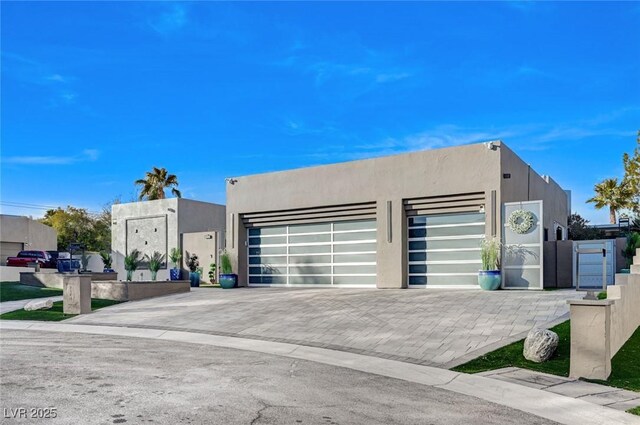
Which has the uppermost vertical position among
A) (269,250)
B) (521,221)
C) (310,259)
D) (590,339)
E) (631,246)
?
(521,221)

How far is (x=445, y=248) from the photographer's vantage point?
19.8 meters

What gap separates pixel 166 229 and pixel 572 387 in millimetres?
29962

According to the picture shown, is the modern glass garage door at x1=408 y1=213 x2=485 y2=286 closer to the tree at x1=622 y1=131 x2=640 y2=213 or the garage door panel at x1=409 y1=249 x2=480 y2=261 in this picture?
the garage door panel at x1=409 y1=249 x2=480 y2=261

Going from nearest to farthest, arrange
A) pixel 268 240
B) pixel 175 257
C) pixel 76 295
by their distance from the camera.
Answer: pixel 76 295 < pixel 268 240 < pixel 175 257

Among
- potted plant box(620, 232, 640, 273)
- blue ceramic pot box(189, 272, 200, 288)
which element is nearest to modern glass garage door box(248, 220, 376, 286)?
blue ceramic pot box(189, 272, 200, 288)

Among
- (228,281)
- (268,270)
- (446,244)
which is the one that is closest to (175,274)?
(228,281)

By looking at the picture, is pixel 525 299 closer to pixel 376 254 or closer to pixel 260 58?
pixel 376 254

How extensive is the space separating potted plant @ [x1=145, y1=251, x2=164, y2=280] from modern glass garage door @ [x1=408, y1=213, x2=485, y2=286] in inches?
569

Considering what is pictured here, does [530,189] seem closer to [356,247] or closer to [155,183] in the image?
[356,247]

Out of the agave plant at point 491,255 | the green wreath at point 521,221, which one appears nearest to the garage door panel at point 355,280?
the agave plant at point 491,255

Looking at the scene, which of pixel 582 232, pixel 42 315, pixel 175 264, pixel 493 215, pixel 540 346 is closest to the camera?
pixel 540 346

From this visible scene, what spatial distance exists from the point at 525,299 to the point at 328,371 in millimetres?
8444

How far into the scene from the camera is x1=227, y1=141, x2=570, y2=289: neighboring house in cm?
1859

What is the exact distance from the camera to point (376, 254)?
21188 mm
